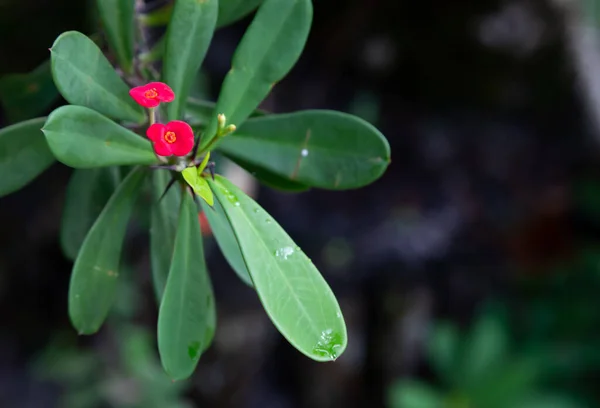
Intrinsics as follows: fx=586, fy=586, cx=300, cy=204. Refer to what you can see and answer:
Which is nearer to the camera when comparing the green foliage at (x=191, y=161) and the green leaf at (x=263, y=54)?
the green foliage at (x=191, y=161)

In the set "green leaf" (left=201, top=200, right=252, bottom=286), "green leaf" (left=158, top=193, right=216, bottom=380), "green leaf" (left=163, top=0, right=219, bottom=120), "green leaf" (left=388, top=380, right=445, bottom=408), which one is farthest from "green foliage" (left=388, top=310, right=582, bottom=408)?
"green leaf" (left=163, top=0, right=219, bottom=120)

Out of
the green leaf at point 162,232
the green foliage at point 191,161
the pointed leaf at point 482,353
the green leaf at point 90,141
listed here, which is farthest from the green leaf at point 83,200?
the pointed leaf at point 482,353

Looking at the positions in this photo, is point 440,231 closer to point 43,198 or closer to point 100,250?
point 43,198

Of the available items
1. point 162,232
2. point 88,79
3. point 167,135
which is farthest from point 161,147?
point 162,232

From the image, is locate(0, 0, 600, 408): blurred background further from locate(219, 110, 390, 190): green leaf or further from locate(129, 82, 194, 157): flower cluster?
locate(129, 82, 194, 157): flower cluster

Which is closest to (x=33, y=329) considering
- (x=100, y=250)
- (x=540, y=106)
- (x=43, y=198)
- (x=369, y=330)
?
(x=43, y=198)

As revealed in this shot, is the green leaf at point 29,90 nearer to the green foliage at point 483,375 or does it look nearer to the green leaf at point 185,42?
the green leaf at point 185,42
